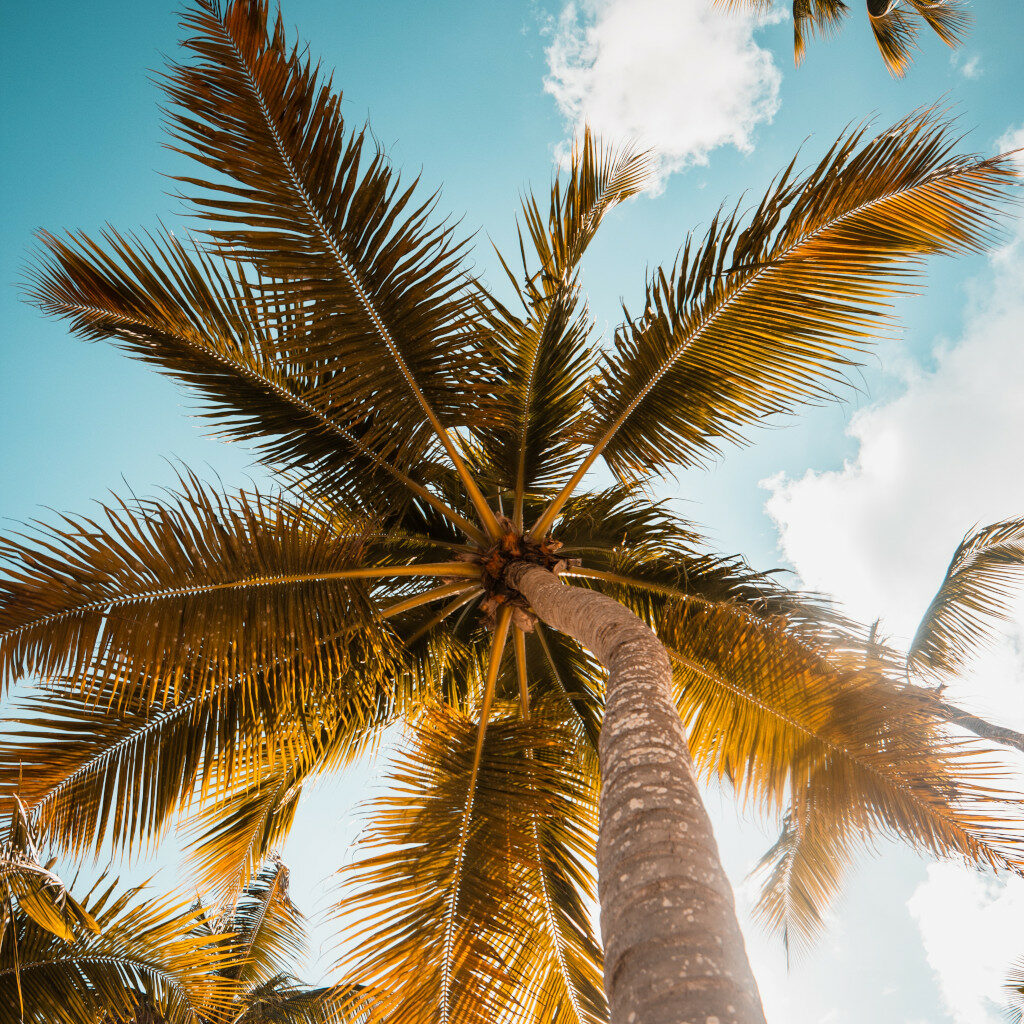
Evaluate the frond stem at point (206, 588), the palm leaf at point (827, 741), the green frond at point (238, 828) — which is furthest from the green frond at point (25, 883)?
the palm leaf at point (827, 741)

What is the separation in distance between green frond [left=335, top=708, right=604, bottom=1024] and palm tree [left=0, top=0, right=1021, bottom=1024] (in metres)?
0.02

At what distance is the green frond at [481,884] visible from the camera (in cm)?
374

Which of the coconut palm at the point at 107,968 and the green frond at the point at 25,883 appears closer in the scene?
the green frond at the point at 25,883

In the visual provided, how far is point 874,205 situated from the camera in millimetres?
3816

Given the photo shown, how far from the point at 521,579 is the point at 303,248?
2.45 meters

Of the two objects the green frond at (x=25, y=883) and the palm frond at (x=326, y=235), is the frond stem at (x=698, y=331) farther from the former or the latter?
the green frond at (x=25, y=883)

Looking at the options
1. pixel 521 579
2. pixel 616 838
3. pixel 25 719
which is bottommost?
pixel 25 719

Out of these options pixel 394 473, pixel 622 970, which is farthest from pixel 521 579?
pixel 622 970

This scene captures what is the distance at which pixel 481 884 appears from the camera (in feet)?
13.2

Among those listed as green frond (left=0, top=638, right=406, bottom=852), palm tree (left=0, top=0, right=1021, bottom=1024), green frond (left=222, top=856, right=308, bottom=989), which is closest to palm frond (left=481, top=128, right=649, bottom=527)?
palm tree (left=0, top=0, right=1021, bottom=1024)

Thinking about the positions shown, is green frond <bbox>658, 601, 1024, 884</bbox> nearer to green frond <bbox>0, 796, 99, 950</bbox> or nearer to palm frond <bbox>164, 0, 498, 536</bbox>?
palm frond <bbox>164, 0, 498, 536</bbox>

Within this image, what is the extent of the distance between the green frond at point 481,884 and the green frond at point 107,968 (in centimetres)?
135

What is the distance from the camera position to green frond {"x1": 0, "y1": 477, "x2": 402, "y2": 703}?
3.11m

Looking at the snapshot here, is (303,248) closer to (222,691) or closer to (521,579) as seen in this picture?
(521,579)
